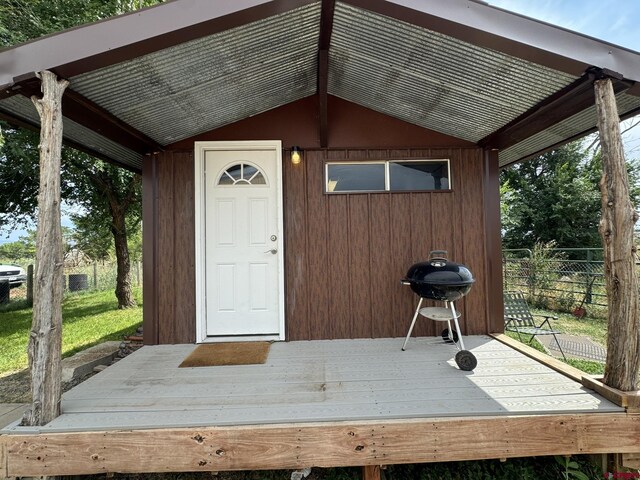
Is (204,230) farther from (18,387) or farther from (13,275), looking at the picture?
(13,275)

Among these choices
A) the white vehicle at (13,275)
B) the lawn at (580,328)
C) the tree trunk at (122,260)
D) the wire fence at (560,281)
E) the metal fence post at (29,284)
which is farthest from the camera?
the white vehicle at (13,275)

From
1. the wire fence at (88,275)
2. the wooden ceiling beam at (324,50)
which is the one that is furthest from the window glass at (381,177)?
the wire fence at (88,275)

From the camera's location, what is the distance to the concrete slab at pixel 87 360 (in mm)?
→ 3189

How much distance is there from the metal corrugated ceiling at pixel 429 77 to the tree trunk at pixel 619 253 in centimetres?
54

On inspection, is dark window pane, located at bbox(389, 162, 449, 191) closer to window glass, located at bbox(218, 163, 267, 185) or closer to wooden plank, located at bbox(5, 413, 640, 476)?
window glass, located at bbox(218, 163, 267, 185)

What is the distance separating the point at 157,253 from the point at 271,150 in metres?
1.63

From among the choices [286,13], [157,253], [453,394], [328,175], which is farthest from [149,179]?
[453,394]

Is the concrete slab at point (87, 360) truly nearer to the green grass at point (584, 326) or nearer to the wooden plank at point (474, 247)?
the wooden plank at point (474, 247)

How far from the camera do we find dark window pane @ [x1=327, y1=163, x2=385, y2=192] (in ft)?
11.7

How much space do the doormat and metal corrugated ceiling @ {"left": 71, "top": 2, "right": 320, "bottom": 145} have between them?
2.15 metres

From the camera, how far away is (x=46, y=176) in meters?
1.87

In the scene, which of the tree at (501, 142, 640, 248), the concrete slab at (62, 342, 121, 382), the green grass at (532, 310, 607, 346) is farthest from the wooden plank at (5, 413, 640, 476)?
the tree at (501, 142, 640, 248)

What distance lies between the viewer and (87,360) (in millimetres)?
3465

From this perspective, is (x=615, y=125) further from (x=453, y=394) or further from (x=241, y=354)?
(x=241, y=354)
